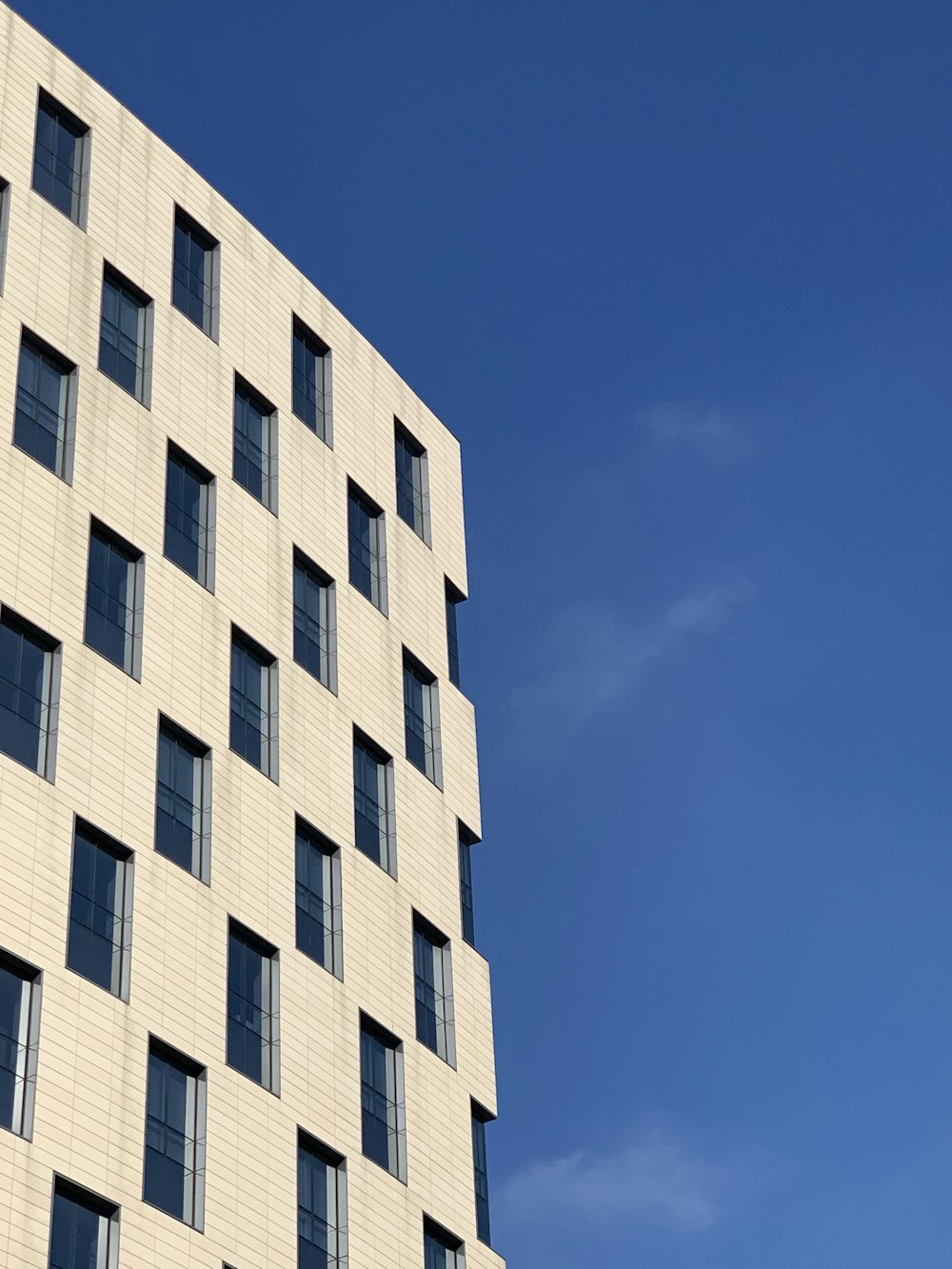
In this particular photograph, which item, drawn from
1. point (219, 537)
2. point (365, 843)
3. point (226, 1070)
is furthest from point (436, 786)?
point (226, 1070)

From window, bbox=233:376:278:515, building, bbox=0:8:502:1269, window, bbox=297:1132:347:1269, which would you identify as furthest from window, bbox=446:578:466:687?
window, bbox=297:1132:347:1269

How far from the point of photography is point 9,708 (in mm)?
47969

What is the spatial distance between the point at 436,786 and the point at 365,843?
17.3ft

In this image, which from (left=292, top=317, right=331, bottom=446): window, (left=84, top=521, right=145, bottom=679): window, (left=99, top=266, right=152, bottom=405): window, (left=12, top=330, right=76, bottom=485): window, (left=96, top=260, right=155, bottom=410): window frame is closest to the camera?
(left=84, top=521, right=145, bottom=679): window

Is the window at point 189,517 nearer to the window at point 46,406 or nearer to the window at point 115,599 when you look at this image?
the window at point 115,599

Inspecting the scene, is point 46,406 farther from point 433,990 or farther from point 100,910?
point 433,990

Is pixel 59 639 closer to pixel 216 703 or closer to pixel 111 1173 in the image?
pixel 216 703

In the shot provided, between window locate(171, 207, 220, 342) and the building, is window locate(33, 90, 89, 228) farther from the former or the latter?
window locate(171, 207, 220, 342)

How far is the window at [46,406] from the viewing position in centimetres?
5216

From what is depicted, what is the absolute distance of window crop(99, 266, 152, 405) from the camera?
2218 inches

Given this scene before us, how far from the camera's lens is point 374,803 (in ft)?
198

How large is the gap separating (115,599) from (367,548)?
13832 millimetres

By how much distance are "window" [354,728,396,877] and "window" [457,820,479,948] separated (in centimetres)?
383

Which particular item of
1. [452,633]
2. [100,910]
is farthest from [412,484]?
[100,910]
